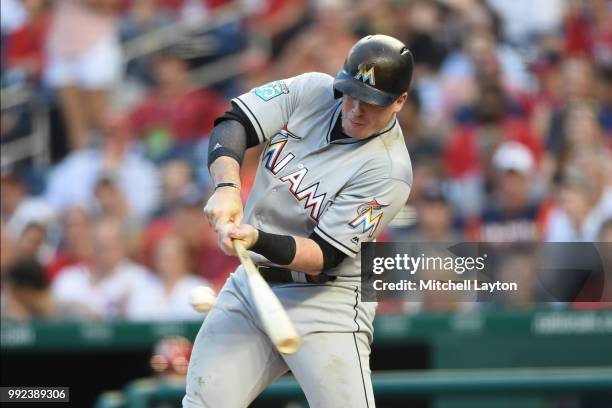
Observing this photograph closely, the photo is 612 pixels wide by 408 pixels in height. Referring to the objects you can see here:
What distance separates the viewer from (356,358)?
322 cm

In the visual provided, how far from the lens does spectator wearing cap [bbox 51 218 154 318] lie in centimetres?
631

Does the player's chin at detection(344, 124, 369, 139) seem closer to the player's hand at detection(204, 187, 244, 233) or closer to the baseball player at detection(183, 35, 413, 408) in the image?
the baseball player at detection(183, 35, 413, 408)

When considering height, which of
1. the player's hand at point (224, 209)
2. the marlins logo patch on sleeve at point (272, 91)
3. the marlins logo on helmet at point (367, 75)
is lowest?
the player's hand at point (224, 209)

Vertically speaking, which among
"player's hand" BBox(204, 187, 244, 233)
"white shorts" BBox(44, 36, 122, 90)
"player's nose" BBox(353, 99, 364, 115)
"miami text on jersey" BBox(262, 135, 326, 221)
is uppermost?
"white shorts" BBox(44, 36, 122, 90)

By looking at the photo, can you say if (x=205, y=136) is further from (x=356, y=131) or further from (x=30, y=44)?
(x=356, y=131)

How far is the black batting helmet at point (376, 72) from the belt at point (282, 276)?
2.03ft

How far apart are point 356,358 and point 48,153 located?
4.77m

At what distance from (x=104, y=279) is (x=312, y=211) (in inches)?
135

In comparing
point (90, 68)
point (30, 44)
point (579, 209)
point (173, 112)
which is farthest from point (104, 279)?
point (579, 209)

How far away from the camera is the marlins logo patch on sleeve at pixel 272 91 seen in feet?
10.9

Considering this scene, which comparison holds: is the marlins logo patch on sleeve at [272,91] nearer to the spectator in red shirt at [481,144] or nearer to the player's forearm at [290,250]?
the player's forearm at [290,250]

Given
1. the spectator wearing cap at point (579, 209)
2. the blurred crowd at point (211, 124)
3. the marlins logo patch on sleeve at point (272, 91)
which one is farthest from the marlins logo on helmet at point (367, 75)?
the spectator wearing cap at point (579, 209)

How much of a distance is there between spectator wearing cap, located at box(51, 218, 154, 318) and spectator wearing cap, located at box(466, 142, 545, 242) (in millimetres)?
2152

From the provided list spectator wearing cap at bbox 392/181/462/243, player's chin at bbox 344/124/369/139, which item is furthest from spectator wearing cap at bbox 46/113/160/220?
player's chin at bbox 344/124/369/139
